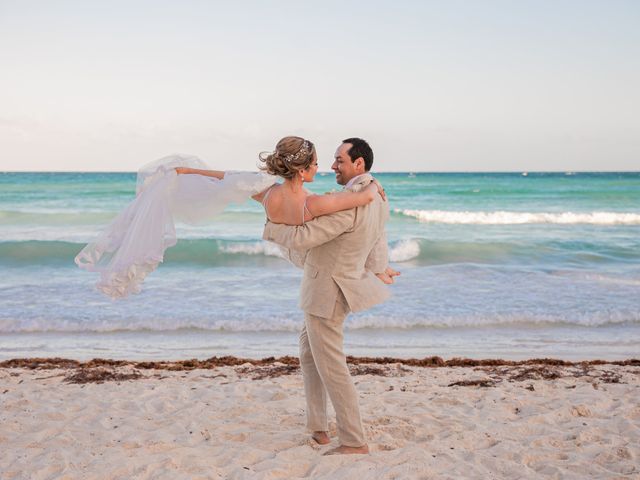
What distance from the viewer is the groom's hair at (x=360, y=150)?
3.70 m

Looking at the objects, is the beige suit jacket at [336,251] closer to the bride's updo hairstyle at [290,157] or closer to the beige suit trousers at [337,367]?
the beige suit trousers at [337,367]

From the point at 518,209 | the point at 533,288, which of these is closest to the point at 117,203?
the point at 518,209

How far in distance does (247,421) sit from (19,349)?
4097 mm

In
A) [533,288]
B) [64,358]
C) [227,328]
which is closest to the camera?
[64,358]

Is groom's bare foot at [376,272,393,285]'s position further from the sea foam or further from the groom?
the sea foam

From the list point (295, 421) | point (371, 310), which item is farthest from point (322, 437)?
point (371, 310)

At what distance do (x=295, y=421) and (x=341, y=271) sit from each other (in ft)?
4.74

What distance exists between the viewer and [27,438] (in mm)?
4262

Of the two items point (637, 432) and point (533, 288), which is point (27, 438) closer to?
point (637, 432)

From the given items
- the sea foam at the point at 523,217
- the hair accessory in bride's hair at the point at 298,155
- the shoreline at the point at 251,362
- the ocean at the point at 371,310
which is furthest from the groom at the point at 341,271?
the sea foam at the point at 523,217

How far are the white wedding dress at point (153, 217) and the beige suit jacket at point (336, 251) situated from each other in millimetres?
319

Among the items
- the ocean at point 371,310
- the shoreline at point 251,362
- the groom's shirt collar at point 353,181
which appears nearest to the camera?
the groom's shirt collar at point 353,181

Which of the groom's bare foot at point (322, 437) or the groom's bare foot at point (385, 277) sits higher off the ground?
the groom's bare foot at point (385, 277)

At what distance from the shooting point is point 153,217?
13.6ft
